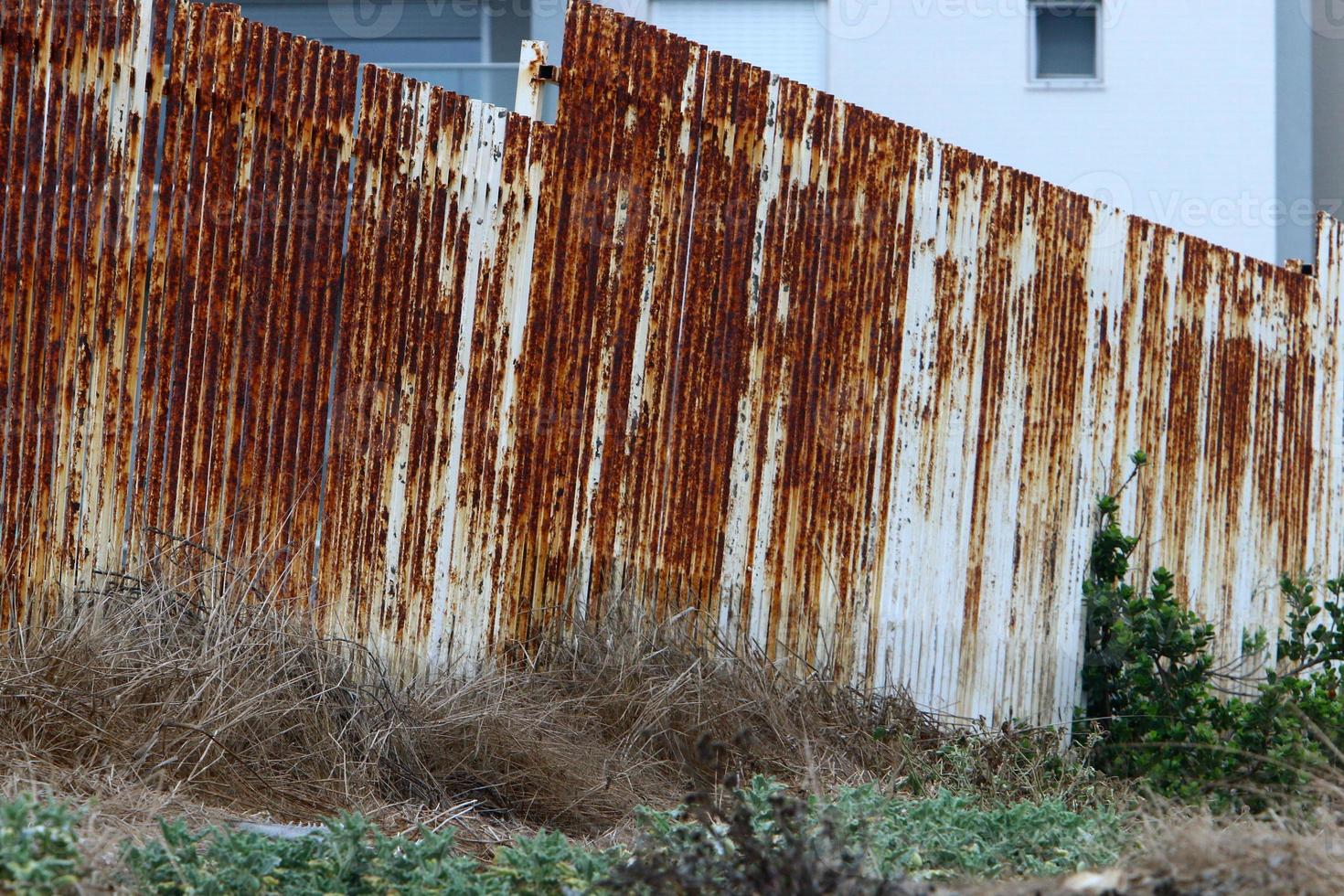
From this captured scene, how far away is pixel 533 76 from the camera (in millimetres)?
5121

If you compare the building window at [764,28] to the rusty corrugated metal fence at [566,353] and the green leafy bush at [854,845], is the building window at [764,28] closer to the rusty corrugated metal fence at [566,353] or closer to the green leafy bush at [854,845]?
the rusty corrugated metal fence at [566,353]

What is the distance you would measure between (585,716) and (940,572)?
1.99m

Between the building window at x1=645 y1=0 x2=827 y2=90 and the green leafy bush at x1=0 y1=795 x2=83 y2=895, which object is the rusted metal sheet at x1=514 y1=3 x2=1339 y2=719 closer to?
the green leafy bush at x1=0 y1=795 x2=83 y2=895

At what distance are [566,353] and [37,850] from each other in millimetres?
2671

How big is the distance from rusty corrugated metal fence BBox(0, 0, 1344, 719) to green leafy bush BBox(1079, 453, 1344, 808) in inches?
6.9

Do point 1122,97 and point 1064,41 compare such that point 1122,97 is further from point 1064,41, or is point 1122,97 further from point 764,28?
point 764,28

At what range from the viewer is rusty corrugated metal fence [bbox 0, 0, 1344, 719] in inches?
172

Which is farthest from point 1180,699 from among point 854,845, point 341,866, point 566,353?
point 341,866

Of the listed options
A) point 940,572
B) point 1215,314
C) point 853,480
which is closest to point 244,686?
point 853,480

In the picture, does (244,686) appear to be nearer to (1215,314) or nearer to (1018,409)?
(1018,409)

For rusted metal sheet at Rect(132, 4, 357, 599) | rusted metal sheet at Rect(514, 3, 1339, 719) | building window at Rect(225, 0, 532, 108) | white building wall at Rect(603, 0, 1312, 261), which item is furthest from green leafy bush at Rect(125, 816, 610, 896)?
white building wall at Rect(603, 0, 1312, 261)

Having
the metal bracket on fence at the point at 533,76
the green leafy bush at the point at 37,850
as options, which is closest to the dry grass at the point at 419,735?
the green leafy bush at the point at 37,850

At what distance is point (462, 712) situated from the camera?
453cm

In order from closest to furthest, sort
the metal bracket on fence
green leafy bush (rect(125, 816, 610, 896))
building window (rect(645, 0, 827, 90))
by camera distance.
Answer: green leafy bush (rect(125, 816, 610, 896)), the metal bracket on fence, building window (rect(645, 0, 827, 90))
